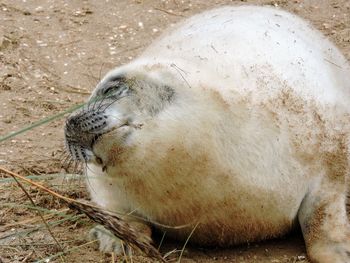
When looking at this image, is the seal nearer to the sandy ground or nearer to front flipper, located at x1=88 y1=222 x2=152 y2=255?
front flipper, located at x1=88 y1=222 x2=152 y2=255

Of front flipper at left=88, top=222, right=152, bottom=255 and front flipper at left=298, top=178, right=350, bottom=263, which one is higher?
front flipper at left=298, top=178, right=350, bottom=263

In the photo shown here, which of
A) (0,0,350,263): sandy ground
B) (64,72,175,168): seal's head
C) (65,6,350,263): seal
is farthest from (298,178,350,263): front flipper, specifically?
(64,72,175,168): seal's head

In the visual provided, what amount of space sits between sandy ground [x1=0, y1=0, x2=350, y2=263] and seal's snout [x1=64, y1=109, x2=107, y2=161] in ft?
1.63

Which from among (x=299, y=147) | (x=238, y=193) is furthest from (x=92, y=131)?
(x=299, y=147)

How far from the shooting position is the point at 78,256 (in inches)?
163

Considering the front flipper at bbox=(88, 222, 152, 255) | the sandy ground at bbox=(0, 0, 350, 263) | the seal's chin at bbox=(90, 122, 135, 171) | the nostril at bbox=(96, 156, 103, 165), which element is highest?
the seal's chin at bbox=(90, 122, 135, 171)

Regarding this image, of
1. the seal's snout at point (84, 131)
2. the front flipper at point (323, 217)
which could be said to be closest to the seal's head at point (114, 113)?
the seal's snout at point (84, 131)

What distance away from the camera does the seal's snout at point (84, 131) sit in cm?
381

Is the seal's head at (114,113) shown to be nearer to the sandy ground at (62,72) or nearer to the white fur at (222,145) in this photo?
the white fur at (222,145)

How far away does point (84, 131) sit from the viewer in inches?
151

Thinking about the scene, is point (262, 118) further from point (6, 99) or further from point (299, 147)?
point (6, 99)

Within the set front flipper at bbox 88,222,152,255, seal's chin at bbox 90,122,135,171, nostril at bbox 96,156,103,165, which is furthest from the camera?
front flipper at bbox 88,222,152,255

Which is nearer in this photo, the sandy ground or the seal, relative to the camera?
the seal

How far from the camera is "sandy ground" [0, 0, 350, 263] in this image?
4.31m
